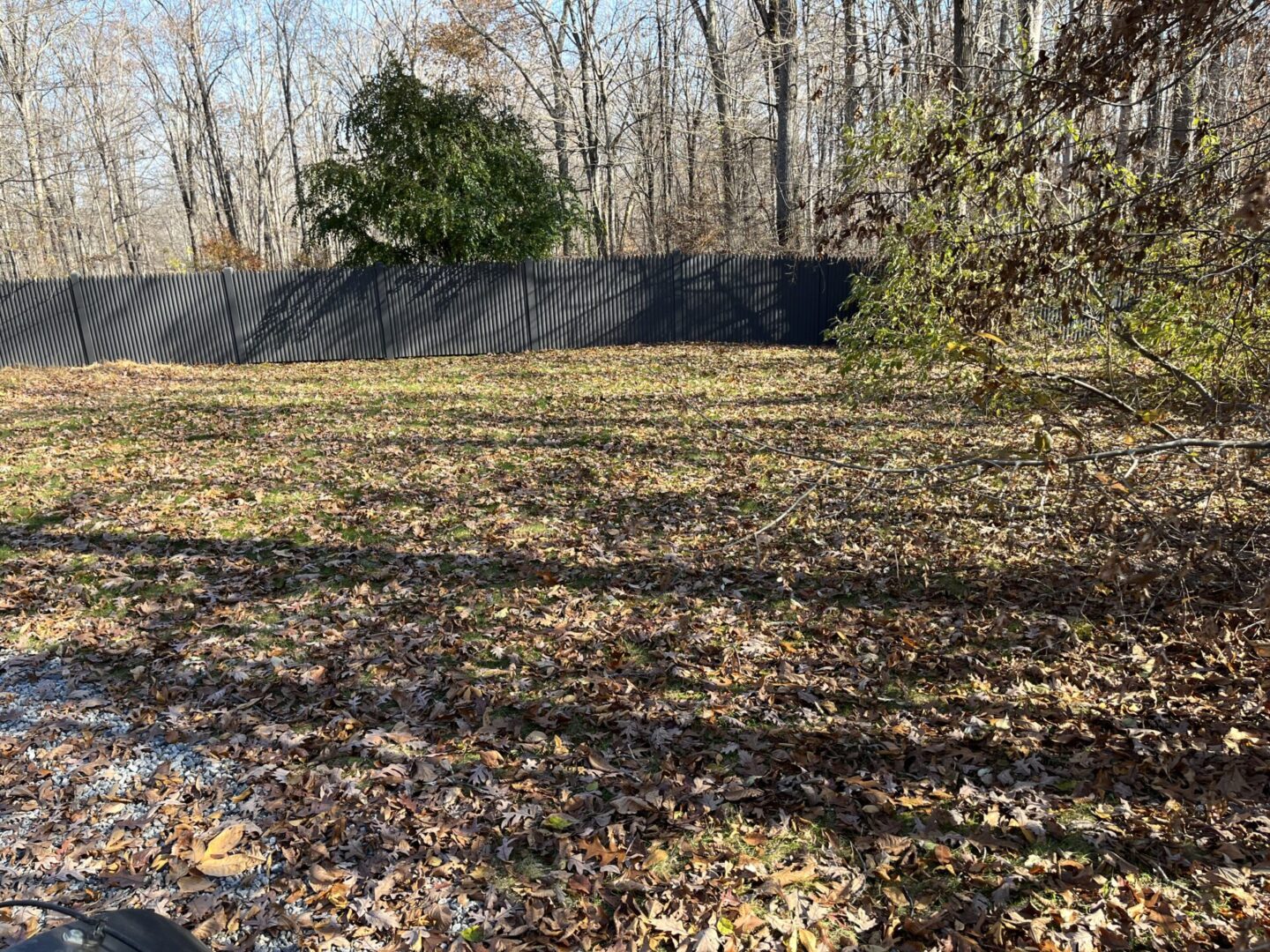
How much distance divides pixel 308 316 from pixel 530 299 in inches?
180

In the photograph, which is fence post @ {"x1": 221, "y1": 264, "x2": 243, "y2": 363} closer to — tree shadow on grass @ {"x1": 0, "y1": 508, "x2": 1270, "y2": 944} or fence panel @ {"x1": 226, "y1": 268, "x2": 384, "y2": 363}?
fence panel @ {"x1": 226, "y1": 268, "x2": 384, "y2": 363}

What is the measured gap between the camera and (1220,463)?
3285mm

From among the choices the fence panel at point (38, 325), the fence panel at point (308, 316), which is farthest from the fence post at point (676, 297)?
the fence panel at point (38, 325)

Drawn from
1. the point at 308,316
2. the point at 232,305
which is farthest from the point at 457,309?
the point at 232,305

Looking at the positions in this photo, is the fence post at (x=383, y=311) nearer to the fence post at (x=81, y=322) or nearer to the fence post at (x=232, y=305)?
the fence post at (x=232, y=305)

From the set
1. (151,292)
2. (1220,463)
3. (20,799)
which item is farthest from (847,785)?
(151,292)

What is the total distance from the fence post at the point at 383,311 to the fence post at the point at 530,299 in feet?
9.11

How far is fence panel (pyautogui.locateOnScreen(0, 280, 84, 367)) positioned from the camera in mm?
15203

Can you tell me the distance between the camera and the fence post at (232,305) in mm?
15898

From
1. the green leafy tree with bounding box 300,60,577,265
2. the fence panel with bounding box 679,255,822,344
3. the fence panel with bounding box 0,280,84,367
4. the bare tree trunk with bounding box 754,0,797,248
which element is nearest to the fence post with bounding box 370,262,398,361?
the green leafy tree with bounding box 300,60,577,265

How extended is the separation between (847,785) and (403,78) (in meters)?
17.3

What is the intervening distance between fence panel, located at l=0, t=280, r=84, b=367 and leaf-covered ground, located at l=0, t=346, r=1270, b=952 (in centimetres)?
973

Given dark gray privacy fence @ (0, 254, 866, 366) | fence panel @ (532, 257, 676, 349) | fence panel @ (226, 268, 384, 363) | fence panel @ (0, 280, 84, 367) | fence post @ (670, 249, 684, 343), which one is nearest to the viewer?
fence panel @ (0, 280, 84, 367)

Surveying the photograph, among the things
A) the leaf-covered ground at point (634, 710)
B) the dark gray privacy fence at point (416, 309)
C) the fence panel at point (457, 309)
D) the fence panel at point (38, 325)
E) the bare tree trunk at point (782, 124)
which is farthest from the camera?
the bare tree trunk at point (782, 124)
